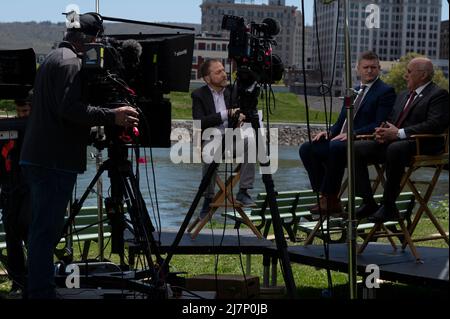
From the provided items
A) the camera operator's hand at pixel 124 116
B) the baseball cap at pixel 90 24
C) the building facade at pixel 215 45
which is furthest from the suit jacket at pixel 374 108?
the baseball cap at pixel 90 24

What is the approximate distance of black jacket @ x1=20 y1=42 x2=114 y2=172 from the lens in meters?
5.03

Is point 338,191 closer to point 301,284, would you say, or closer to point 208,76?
point 301,284

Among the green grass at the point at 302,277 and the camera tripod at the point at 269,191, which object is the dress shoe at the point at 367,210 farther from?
the camera tripod at the point at 269,191

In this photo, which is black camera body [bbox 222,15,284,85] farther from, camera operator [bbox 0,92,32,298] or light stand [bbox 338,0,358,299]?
camera operator [bbox 0,92,32,298]

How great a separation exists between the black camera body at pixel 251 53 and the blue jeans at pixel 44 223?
1.24m

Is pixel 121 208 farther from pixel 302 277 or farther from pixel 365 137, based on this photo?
pixel 302 277

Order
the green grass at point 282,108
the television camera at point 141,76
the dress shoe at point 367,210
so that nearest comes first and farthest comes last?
the television camera at point 141,76 → the dress shoe at point 367,210 → the green grass at point 282,108

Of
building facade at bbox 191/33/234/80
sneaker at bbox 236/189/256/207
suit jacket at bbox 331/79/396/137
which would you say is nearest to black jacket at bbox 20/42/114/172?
building facade at bbox 191/33/234/80

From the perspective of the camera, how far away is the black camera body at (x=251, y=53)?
17.6 ft

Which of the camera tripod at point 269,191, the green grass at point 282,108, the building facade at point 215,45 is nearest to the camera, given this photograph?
the camera tripod at point 269,191

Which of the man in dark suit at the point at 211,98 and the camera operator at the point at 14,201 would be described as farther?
the man in dark suit at the point at 211,98
